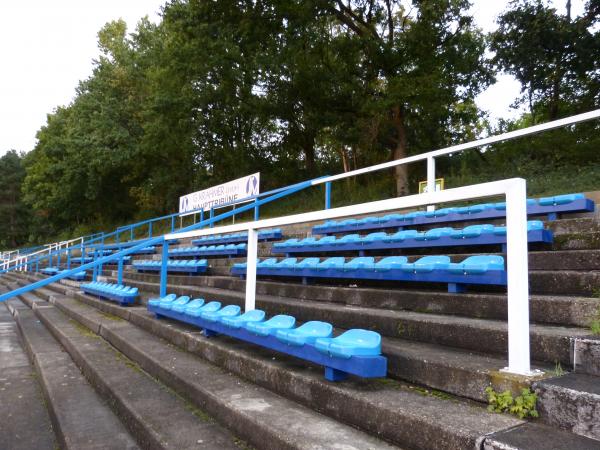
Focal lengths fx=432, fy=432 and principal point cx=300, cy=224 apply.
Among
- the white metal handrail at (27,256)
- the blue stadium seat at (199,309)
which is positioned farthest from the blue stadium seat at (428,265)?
the white metal handrail at (27,256)

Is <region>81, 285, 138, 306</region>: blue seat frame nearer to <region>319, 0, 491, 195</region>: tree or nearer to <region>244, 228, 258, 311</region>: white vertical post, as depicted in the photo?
<region>244, 228, 258, 311</region>: white vertical post

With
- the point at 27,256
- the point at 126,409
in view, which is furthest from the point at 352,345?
the point at 27,256

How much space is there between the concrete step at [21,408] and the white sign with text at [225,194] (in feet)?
15.1

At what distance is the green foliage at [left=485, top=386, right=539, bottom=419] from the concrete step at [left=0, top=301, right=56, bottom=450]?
8.69 feet

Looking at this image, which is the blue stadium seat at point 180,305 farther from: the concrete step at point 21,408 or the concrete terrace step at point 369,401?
the concrete step at point 21,408

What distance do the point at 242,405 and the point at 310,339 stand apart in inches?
19.5

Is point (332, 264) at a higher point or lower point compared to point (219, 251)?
lower

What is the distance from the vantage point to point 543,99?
13.9 m

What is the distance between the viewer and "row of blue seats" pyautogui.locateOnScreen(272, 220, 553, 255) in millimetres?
3215

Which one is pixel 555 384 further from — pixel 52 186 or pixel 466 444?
pixel 52 186

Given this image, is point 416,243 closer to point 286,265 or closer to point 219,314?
point 286,265

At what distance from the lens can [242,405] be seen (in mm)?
2287

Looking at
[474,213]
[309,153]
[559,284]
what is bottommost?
[559,284]

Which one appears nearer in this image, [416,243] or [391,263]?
[391,263]
